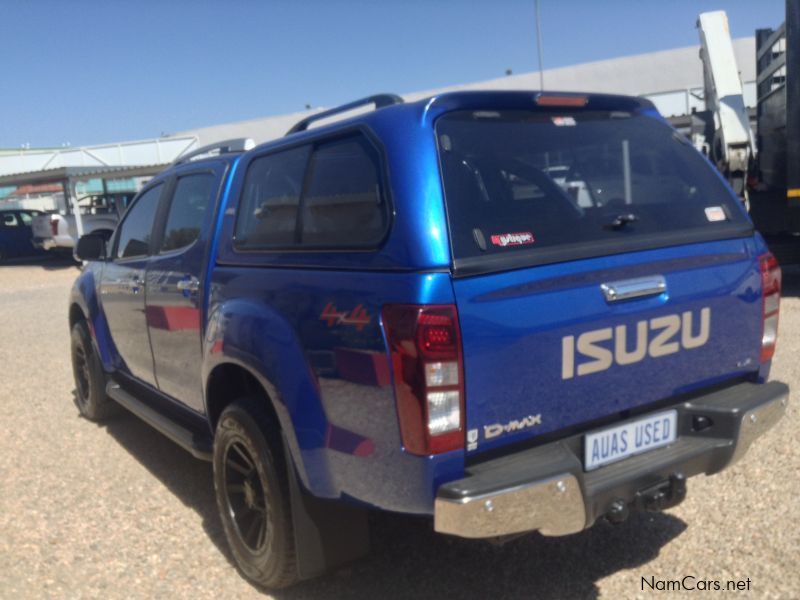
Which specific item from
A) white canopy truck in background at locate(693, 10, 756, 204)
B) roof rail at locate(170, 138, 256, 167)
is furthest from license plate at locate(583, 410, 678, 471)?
white canopy truck in background at locate(693, 10, 756, 204)

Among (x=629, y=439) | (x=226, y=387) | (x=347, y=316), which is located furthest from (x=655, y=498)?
(x=226, y=387)

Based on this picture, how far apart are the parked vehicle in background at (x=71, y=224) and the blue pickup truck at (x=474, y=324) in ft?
54.4

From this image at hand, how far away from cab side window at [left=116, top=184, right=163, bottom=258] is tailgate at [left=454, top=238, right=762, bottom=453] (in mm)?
2689

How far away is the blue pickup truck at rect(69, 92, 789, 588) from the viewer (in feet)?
7.51

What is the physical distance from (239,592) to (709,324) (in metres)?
2.22

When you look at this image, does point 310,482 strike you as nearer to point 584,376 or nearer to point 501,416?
point 501,416

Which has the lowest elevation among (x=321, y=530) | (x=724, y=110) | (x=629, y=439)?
(x=321, y=530)

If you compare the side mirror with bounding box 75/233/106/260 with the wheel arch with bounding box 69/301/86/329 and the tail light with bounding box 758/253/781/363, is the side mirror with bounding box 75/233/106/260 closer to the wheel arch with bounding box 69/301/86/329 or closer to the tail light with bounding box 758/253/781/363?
the wheel arch with bounding box 69/301/86/329

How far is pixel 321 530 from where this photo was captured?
2.79 meters

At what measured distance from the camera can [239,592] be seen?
3156 millimetres

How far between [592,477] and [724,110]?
921cm

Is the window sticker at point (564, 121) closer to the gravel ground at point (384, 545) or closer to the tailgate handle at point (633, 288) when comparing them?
the tailgate handle at point (633, 288)

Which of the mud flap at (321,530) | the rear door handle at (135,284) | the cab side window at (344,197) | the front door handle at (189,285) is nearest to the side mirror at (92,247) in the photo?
the rear door handle at (135,284)

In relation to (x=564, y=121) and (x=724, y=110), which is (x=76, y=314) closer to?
(x=564, y=121)
